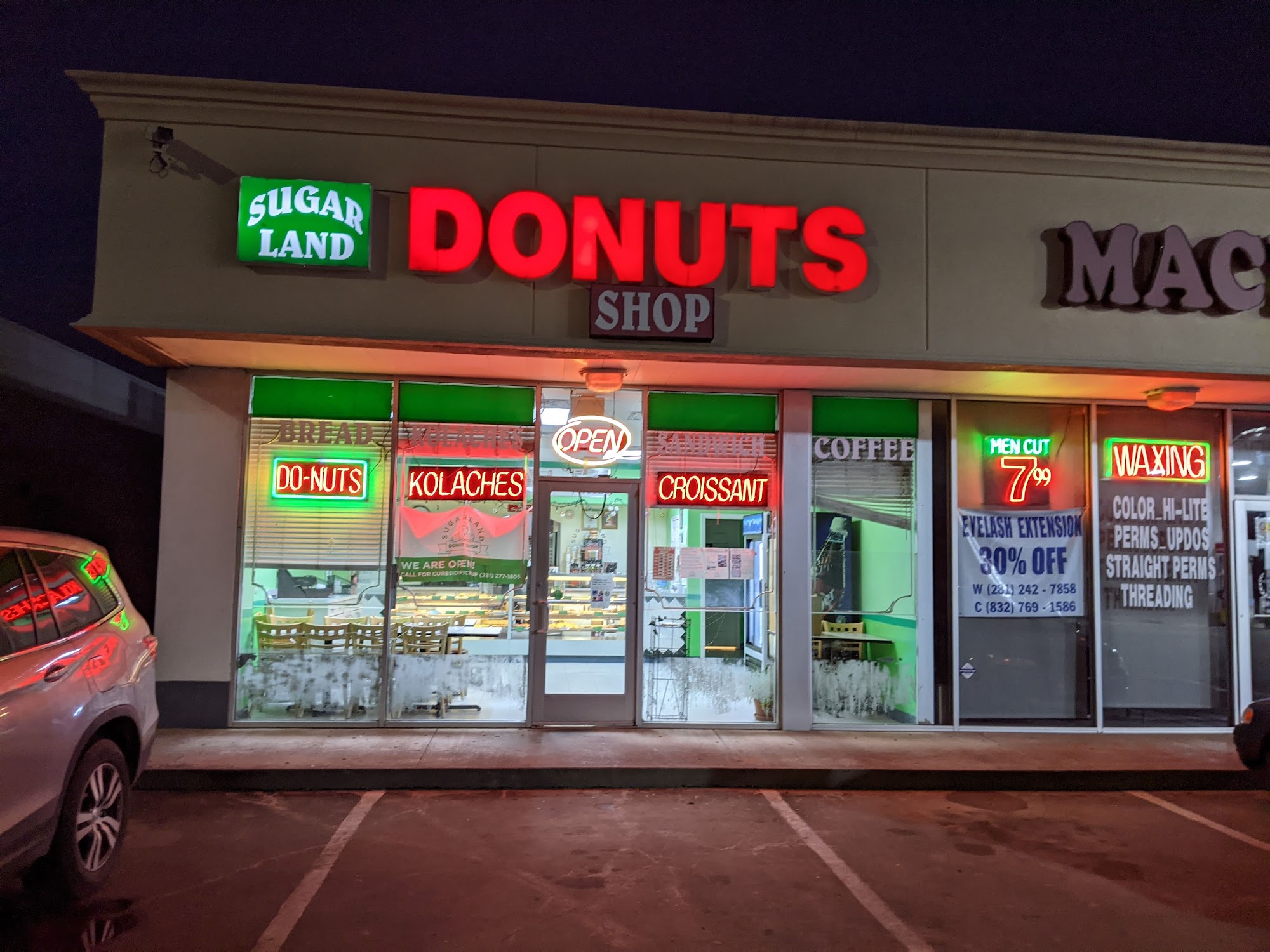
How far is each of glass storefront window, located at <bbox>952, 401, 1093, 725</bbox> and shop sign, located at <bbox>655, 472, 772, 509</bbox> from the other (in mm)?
2260

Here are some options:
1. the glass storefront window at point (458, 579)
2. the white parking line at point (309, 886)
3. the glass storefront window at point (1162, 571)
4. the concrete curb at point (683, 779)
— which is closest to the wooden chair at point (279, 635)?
the glass storefront window at point (458, 579)

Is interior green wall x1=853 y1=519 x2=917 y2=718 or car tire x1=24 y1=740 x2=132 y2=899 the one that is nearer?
car tire x1=24 y1=740 x2=132 y2=899

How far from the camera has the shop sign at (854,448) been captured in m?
9.72

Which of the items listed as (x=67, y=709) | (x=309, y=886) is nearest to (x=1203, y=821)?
(x=309, y=886)

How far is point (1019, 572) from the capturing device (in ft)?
32.1

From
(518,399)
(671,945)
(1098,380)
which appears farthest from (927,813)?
(518,399)

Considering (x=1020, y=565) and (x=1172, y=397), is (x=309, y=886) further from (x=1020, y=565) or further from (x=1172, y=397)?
(x=1172, y=397)

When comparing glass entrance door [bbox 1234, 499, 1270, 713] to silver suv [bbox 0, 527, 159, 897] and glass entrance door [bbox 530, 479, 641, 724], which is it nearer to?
glass entrance door [bbox 530, 479, 641, 724]

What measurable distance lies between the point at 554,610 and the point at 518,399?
2.27 meters

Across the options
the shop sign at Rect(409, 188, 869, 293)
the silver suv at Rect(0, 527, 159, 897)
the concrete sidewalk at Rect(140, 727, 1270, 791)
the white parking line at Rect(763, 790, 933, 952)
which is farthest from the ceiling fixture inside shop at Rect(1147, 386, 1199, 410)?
the silver suv at Rect(0, 527, 159, 897)

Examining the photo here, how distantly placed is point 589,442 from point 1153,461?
6350mm

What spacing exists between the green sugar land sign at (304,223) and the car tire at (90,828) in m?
4.45

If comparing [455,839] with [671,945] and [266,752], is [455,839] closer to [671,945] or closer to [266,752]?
[671,945]

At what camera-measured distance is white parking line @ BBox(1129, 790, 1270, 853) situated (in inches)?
253
